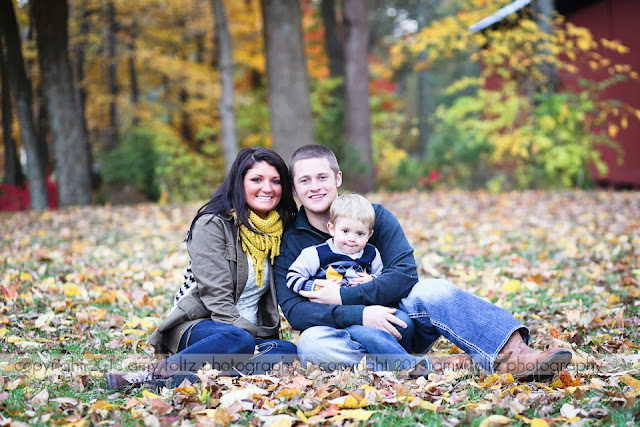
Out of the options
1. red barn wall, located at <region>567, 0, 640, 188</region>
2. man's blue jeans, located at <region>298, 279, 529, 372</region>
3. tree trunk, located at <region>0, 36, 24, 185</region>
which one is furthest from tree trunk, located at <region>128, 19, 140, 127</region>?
man's blue jeans, located at <region>298, 279, 529, 372</region>

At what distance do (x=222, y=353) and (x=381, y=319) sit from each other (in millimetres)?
816

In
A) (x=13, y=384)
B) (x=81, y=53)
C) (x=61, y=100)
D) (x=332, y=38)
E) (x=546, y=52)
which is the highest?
(x=81, y=53)

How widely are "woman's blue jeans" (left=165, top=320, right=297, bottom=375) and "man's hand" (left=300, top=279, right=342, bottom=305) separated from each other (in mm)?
362

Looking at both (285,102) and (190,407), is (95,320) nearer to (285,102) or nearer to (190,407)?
(190,407)

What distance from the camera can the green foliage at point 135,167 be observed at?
14.4 m

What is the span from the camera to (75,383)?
3.08 m

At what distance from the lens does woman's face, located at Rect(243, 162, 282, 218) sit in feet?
11.5

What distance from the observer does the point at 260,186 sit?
3.51 metres

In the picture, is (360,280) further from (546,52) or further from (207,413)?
(546,52)

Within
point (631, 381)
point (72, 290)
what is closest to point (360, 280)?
point (631, 381)

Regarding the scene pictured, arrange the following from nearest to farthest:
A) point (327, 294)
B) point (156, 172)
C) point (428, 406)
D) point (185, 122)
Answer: point (428, 406) < point (327, 294) < point (156, 172) < point (185, 122)

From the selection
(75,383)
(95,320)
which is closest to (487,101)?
(95,320)

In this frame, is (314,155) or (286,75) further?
(286,75)

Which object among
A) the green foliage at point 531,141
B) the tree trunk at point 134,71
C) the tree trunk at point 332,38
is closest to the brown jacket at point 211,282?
the green foliage at point 531,141
